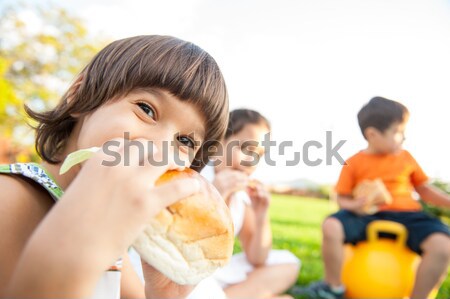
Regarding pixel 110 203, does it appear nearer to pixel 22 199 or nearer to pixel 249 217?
pixel 22 199

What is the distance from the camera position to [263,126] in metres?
3.25

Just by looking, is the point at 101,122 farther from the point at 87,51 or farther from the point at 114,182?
the point at 87,51

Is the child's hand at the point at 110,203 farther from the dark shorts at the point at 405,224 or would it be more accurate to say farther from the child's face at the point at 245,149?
the dark shorts at the point at 405,224

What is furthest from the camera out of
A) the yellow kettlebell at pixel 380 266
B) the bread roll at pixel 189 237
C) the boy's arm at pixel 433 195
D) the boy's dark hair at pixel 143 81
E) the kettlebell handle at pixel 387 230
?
the boy's arm at pixel 433 195

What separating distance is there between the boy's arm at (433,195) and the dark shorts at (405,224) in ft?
0.69

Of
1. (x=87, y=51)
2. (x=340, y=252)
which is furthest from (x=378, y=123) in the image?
(x=87, y=51)

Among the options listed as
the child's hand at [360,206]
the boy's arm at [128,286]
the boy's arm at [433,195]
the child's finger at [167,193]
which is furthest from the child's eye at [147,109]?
the boy's arm at [433,195]

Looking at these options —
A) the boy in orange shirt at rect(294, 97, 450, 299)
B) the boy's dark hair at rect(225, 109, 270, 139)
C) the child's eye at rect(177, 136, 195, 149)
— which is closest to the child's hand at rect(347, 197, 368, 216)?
the boy in orange shirt at rect(294, 97, 450, 299)

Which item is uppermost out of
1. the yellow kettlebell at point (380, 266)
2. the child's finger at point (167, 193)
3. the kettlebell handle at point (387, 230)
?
the child's finger at point (167, 193)

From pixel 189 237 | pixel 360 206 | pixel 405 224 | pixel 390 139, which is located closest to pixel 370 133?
pixel 390 139

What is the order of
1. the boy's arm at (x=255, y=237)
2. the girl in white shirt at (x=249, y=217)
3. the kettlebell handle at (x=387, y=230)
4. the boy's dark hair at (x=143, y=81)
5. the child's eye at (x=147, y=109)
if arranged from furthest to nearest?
the kettlebell handle at (x=387, y=230) → the boy's arm at (x=255, y=237) → the girl in white shirt at (x=249, y=217) → the boy's dark hair at (x=143, y=81) → the child's eye at (x=147, y=109)

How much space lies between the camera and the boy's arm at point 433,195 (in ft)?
13.1

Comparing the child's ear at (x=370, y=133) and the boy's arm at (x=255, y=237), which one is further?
the child's ear at (x=370, y=133)

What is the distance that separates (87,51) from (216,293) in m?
14.4
